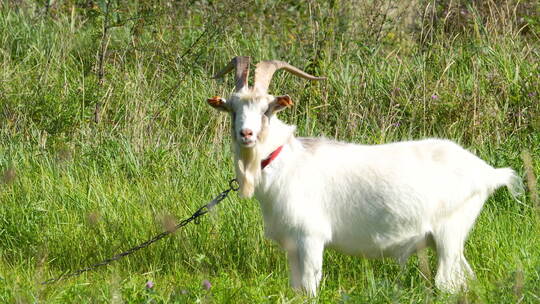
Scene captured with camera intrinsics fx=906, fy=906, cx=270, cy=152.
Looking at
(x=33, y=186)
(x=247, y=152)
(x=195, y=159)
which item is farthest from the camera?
(x=195, y=159)

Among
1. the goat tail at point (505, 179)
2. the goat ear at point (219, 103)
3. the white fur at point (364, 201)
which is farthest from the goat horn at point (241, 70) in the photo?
the goat tail at point (505, 179)

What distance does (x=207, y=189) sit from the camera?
6.41m

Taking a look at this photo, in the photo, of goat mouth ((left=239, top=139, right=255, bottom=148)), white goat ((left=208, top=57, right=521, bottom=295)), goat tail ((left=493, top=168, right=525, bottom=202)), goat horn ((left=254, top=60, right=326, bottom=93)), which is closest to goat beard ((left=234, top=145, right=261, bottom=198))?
white goat ((left=208, top=57, right=521, bottom=295))

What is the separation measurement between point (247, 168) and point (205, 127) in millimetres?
2583

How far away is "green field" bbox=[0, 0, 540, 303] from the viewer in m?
5.12

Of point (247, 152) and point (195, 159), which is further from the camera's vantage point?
point (195, 159)

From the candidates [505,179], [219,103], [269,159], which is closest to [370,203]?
[269,159]

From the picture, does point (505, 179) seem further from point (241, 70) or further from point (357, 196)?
point (241, 70)

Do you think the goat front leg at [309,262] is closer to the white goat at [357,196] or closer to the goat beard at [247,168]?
the white goat at [357,196]

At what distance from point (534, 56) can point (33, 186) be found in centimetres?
472

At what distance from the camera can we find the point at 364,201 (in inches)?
196

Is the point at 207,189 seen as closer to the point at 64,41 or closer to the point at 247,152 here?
the point at 247,152

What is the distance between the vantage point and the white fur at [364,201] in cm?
487

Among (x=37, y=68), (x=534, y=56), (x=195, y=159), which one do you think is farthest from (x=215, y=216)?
(x=534, y=56)
